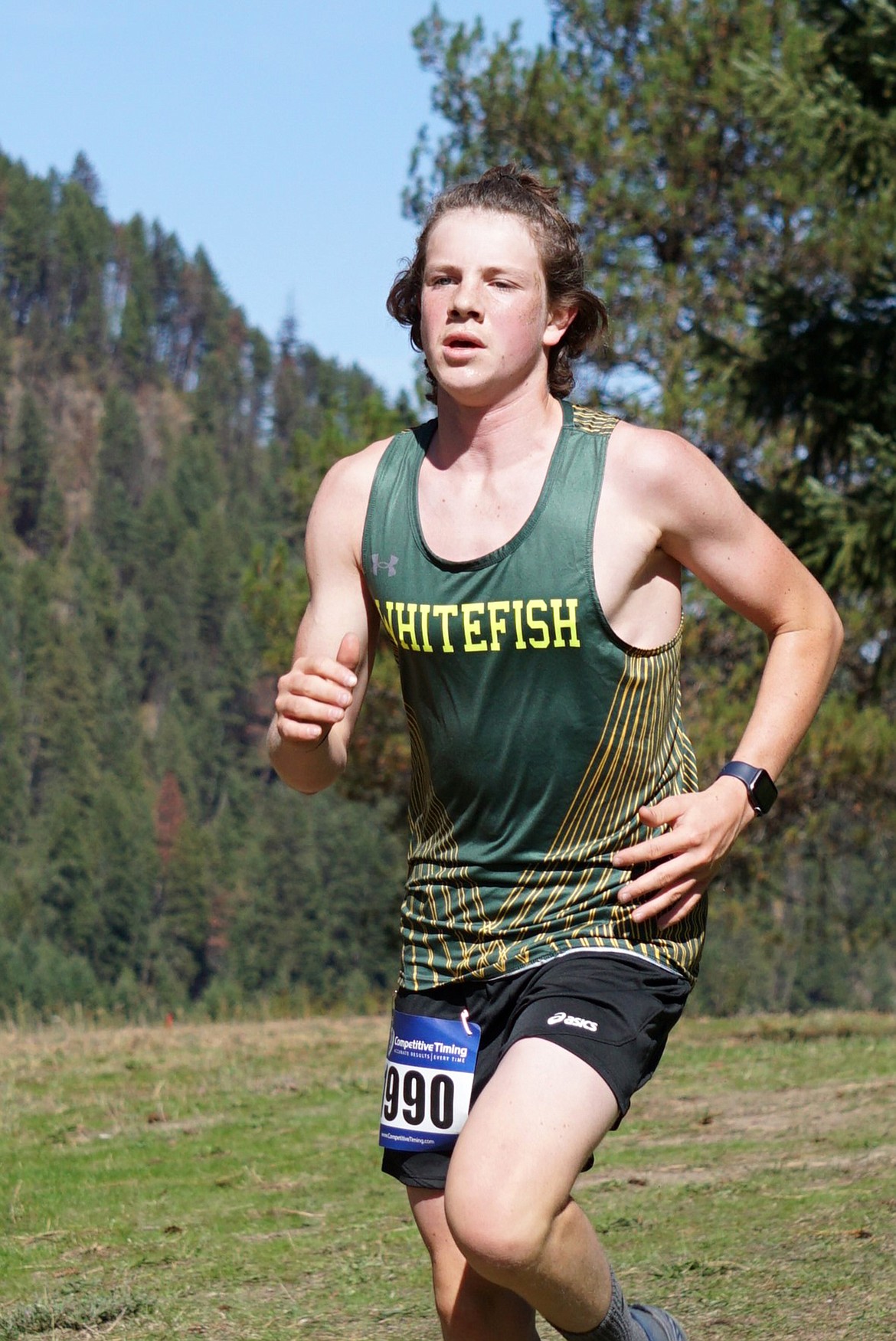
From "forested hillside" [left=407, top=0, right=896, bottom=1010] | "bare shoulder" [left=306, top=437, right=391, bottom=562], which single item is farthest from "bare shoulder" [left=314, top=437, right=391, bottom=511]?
"forested hillside" [left=407, top=0, right=896, bottom=1010]

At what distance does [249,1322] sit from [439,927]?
162 cm

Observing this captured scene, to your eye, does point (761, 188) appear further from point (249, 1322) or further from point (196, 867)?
point (196, 867)

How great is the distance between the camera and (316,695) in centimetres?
292

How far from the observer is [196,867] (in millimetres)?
107188

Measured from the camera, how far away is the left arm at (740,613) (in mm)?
2957

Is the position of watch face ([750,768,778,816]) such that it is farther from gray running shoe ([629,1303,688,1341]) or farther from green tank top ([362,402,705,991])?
gray running shoe ([629,1303,688,1341])

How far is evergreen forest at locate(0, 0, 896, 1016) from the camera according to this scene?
11008 millimetres

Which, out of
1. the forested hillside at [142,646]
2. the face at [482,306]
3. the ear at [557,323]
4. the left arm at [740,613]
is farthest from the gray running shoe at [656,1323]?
the forested hillside at [142,646]

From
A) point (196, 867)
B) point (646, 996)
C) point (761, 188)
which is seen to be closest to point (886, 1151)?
point (646, 996)

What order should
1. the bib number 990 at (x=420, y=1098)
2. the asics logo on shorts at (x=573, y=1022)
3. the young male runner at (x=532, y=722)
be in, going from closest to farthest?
1. the asics logo on shorts at (x=573, y=1022)
2. the young male runner at (x=532, y=722)
3. the bib number 990 at (x=420, y=1098)

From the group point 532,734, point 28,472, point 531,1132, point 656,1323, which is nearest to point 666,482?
point 532,734

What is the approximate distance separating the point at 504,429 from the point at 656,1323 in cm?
182

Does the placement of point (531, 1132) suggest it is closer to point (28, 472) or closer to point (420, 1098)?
point (420, 1098)

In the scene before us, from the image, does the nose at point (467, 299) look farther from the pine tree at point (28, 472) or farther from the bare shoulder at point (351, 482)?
the pine tree at point (28, 472)
